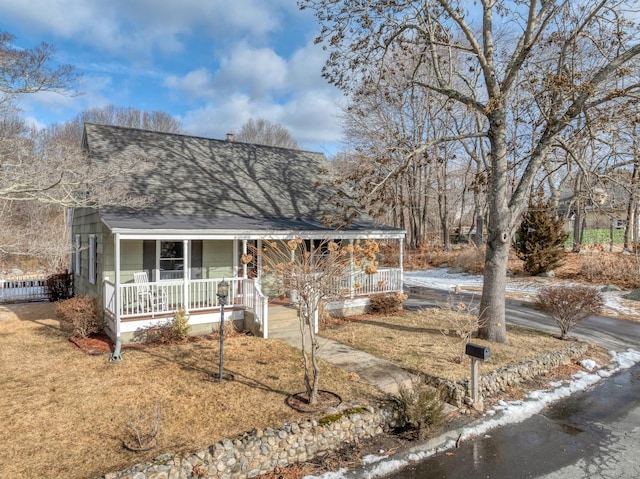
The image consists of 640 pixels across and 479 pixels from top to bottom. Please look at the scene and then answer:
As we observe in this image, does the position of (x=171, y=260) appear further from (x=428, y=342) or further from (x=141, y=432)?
(x=428, y=342)

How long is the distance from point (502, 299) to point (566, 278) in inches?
490

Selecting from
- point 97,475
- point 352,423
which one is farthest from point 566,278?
point 97,475

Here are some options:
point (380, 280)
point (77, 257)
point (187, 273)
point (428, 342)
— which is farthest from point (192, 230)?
point (77, 257)

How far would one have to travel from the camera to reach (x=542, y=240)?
63.8 ft

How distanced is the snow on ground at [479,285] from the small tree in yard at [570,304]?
332cm

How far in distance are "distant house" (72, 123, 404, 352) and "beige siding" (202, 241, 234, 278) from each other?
3 cm

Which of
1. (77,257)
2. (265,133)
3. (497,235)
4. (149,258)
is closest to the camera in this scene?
A: (497,235)

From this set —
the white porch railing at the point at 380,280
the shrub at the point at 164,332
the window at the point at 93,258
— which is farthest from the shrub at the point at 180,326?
the white porch railing at the point at 380,280

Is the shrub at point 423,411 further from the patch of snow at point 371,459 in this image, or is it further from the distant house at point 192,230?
the distant house at point 192,230

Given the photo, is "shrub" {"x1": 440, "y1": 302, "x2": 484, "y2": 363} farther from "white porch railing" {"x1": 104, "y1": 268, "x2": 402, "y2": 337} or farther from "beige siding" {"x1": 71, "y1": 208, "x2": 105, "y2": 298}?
"beige siding" {"x1": 71, "y1": 208, "x2": 105, "y2": 298}

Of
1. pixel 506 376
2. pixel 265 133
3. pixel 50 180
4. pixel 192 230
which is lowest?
pixel 506 376

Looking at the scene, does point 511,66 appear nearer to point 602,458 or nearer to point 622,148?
point 622,148

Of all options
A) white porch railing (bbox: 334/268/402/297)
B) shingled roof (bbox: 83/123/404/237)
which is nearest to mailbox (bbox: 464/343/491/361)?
shingled roof (bbox: 83/123/404/237)

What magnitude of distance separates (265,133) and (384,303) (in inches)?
1475
